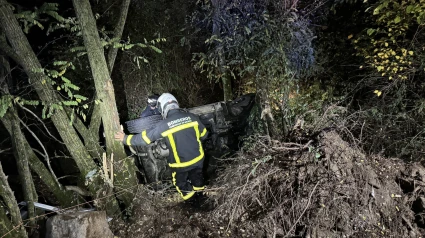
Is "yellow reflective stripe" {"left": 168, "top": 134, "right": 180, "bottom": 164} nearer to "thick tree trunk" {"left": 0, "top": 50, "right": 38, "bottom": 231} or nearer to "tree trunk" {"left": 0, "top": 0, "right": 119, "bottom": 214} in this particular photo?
"tree trunk" {"left": 0, "top": 0, "right": 119, "bottom": 214}

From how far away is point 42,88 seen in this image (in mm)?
3512

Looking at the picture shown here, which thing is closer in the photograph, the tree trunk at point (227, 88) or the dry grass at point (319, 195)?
the dry grass at point (319, 195)

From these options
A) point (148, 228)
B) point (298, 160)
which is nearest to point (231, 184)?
point (298, 160)

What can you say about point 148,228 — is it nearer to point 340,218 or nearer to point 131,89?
point 340,218

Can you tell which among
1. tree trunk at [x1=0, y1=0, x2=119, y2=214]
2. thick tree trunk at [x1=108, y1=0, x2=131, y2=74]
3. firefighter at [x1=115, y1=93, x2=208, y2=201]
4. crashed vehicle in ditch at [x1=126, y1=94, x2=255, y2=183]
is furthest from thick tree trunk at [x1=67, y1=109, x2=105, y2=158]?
crashed vehicle in ditch at [x1=126, y1=94, x2=255, y2=183]

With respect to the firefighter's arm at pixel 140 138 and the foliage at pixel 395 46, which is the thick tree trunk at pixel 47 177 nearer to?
the firefighter's arm at pixel 140 138

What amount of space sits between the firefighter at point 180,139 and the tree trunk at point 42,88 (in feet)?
1.83

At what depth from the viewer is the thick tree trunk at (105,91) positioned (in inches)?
141

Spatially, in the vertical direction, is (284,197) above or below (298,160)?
below

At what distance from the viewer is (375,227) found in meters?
2.95

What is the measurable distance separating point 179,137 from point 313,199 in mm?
1831

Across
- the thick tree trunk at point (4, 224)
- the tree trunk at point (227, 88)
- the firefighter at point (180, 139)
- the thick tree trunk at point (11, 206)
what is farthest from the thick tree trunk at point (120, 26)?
the tree trunk at point (227, 88)

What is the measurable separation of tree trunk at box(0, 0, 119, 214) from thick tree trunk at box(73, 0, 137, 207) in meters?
0.30

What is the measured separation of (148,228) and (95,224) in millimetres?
672
